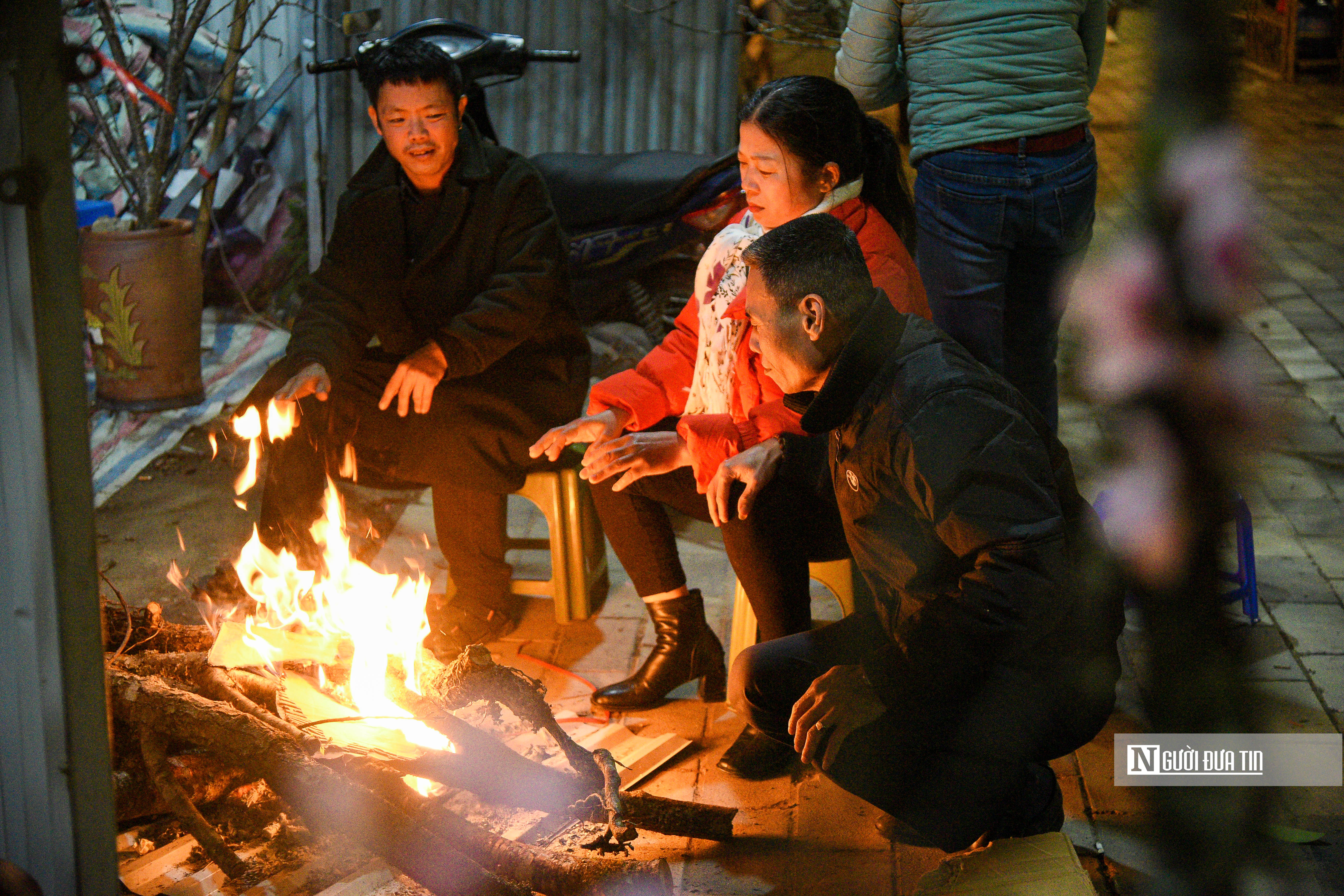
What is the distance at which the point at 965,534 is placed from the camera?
2.15 meters

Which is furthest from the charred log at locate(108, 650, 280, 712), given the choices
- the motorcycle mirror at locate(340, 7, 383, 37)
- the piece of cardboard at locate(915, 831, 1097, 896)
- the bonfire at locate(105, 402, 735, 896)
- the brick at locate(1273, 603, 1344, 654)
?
the motorcycle mirror at locate(340, 7, 383, 37)

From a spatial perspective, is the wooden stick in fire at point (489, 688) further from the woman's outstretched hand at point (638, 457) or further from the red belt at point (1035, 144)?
the red belt at point (1035, 144)

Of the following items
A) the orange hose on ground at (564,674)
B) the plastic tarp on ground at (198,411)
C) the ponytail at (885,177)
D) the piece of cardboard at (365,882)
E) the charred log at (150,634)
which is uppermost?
the ponytail at (885,177)

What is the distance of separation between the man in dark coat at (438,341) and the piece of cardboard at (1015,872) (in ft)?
5.89

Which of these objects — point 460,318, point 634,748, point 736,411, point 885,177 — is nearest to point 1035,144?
point 885,177

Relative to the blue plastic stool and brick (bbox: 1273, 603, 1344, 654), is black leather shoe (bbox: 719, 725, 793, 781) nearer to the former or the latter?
the blue plastic stool

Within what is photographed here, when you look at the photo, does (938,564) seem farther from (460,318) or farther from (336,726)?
(460,318)

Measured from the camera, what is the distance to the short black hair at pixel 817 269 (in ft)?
7.88

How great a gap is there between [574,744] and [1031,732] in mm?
1002

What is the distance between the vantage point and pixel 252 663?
2975 mm

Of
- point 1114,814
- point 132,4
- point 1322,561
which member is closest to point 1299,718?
point 1114,814

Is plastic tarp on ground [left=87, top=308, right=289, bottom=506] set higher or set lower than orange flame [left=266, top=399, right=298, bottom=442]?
lower

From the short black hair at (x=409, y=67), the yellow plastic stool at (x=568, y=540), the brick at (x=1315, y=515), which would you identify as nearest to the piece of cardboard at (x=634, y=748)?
the yellow plastic stool at (x=568, y=540)

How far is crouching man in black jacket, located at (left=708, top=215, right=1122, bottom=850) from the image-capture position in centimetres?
215
